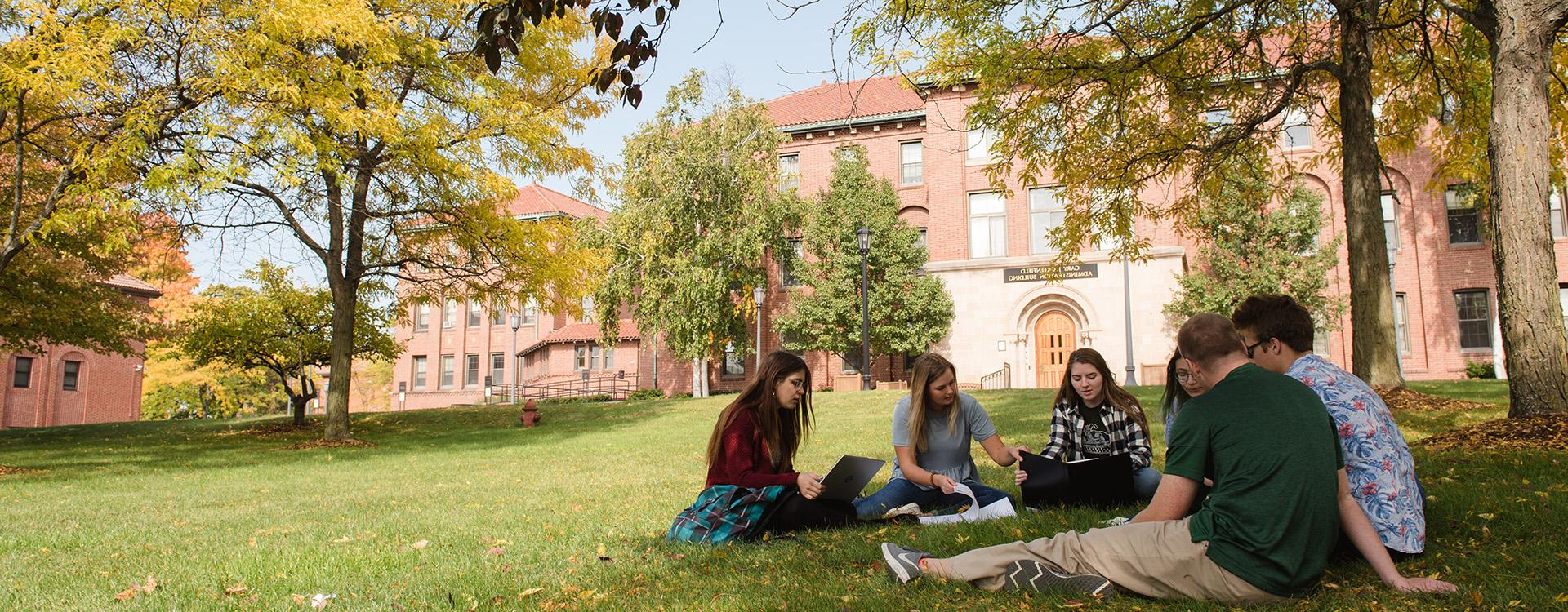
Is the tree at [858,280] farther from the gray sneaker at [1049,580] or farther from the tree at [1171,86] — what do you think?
the gray sneaker at [1049,580]

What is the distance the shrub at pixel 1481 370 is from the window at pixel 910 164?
17.7m

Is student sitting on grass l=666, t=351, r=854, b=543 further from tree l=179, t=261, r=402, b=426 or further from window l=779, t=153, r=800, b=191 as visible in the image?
window l=779, t=153, r=800, b=191

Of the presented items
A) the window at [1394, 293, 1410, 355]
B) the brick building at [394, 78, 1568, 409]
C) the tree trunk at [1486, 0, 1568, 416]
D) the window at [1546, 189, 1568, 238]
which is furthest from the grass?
the window at [1546, 189, 1568, 238]

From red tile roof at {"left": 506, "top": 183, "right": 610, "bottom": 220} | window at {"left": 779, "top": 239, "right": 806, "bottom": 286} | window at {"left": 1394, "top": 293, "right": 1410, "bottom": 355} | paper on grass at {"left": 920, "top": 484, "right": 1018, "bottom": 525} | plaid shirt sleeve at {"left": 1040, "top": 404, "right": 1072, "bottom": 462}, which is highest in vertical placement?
red tile roof at {"left": 506, "top": 183, "right": 610, "bottom": 220}

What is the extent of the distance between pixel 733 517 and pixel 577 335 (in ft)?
129

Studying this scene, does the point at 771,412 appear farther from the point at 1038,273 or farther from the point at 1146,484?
the point at 1038,273

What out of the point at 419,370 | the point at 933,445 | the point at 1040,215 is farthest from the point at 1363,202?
the point at 419,370

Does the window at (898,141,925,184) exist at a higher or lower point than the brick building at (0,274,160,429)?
higher

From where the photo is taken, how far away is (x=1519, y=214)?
7.66 meters

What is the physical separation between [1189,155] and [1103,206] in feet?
5.29

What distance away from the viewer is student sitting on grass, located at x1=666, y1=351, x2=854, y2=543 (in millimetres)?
5266

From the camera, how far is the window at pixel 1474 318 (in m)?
27.5

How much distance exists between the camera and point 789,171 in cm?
3319

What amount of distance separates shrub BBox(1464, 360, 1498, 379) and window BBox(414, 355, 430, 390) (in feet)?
148
